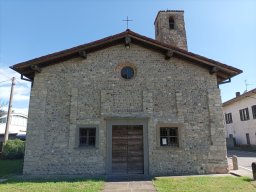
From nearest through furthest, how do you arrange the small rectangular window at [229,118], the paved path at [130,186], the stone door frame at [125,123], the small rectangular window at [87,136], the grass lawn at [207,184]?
the grass lawn at [207,184] < the paved path at [130,186] < the stone door frame at [125,123] < the small rectangular window at [87,136] < the small rectangular window at [229,118]

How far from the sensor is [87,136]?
36.1 ft

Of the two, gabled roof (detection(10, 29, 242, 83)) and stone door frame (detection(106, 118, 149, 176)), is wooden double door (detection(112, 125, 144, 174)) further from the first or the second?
gabled roof (detection(10, 29, 242, 83))

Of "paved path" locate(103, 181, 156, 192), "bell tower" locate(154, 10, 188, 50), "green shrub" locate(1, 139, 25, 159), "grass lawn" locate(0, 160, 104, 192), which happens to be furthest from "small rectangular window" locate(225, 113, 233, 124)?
"grass lawn" locate(0, 160, 104, 192)

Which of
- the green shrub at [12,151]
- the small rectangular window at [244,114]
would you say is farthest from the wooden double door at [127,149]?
the small rectangular window at [244,114]

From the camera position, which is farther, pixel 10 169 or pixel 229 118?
pixel 229 118

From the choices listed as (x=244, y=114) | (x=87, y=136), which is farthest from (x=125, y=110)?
(x=244, y=114)

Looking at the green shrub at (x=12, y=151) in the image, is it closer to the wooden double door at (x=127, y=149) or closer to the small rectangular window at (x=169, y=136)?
the wooden double door at (x=127, y=149)

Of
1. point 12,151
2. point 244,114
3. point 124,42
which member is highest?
point 124,42

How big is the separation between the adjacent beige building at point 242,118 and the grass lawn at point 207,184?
17030 millimetres

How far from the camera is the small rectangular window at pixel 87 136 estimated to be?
10.9 meters

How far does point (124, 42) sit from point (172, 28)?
300 inches

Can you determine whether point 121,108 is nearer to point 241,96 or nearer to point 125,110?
point 125,110

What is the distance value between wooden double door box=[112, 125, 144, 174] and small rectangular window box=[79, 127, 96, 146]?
0.96m

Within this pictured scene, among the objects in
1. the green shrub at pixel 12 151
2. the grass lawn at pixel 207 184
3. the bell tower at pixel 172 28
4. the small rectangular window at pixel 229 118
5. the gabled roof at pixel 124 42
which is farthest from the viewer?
the small rectangular window at pixel 229 118
